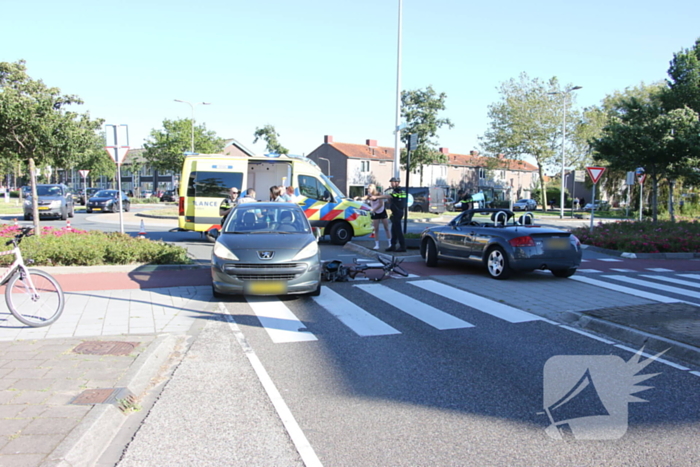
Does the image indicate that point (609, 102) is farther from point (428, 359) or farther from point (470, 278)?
point (428, 359)

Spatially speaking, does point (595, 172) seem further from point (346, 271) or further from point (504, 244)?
point (346, 271)

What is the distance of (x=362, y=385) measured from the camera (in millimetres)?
4680

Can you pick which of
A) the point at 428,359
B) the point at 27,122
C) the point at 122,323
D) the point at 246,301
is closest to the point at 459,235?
the point at 246,301

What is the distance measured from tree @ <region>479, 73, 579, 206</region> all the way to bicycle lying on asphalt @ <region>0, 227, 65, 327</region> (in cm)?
5422

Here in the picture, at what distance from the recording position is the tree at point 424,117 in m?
58.0

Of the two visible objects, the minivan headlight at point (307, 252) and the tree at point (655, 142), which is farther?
the tree at point (655, 142)

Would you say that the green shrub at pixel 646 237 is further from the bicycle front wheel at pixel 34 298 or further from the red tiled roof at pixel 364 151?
the red tiled roof at pixel 364 151

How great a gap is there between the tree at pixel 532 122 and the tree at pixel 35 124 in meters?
48.6

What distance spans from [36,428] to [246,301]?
470 cm

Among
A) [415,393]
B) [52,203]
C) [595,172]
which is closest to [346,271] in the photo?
[415,393]

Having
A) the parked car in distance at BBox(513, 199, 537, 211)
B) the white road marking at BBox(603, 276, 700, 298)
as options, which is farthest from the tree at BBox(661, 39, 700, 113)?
the parked car in distance at BBox(513, 199, 537, 211)

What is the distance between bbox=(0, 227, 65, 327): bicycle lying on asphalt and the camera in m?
6.16

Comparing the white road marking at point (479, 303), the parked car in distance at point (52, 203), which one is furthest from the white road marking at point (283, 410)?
the parked car in distance at point (52, 203)

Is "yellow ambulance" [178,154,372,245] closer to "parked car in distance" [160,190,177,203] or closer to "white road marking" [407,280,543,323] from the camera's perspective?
"white road marking" [407,280,543,323]
